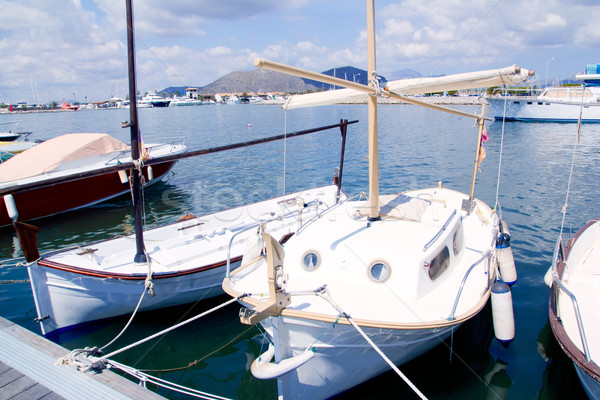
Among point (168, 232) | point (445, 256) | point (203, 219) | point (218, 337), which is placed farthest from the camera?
point (203, 219)

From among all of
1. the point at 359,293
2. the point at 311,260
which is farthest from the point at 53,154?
the point at 359,293

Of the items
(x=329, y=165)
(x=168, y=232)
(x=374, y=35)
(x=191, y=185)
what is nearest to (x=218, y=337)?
(x=168, y=232)

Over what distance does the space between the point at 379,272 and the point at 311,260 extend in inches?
50.4

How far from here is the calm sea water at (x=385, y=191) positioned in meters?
7.32

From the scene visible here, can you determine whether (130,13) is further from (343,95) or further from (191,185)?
(191,185)

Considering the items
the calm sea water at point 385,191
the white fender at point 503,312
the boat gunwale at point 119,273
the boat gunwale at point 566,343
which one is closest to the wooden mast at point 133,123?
the boat gunwale at point 119,273

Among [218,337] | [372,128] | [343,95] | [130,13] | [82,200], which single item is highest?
[130,13]

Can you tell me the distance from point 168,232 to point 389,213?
255 inches

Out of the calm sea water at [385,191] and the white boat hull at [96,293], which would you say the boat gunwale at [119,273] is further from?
the calm sea water at [385,191]

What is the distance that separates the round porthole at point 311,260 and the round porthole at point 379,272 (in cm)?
99

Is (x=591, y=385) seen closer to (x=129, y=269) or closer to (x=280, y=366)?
(x=280, y=366)

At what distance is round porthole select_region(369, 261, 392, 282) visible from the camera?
21.9 feet

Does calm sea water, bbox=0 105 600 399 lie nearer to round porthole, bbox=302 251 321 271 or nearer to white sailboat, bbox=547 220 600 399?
white sailboat, bbox=547 220 600 399

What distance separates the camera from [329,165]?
27969 mm
